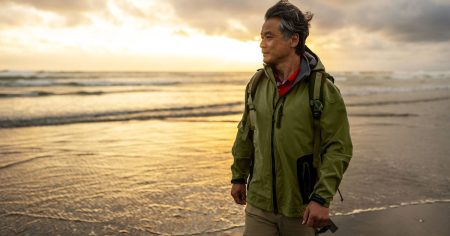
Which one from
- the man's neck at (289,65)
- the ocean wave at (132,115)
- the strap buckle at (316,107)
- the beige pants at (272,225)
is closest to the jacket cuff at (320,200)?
the beige pants at (272,225)

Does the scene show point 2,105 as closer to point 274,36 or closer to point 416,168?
point 416,168

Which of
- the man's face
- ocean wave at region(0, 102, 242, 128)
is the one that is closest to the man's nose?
the man's face

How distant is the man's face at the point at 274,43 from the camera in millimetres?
2654

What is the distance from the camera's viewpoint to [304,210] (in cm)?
267

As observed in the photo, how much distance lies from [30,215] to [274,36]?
4441mm

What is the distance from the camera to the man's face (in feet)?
8.71

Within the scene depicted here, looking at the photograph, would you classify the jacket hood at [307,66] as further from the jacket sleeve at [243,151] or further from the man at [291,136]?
the jacket sleeve at [243,151]

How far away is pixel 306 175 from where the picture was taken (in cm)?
260

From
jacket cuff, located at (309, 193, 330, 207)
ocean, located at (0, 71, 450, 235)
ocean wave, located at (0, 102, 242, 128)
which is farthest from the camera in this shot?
ocean wave, located at (0, 102, 242, 128)

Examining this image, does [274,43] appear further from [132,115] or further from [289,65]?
[132,115]

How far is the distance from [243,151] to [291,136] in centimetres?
57

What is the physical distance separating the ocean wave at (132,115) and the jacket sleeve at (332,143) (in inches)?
540

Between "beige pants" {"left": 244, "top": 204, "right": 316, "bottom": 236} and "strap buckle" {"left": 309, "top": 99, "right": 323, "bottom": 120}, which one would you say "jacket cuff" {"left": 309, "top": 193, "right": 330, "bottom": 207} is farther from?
"strap buckle" {"left": 309, "top": 99, "right": 323, "bottom": 120}

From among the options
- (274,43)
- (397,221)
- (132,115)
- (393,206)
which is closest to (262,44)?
A: (274,43)
